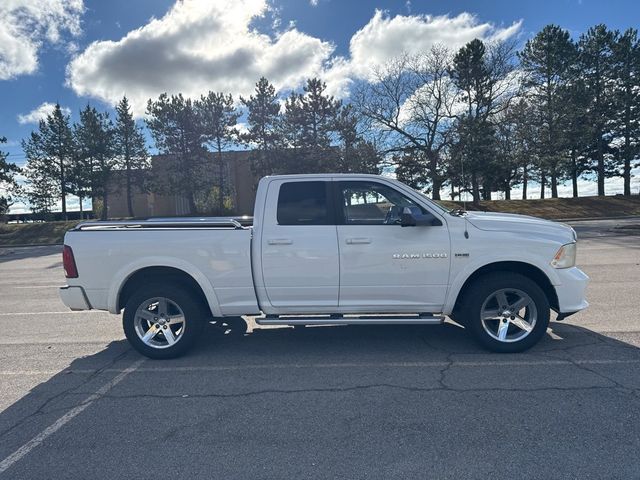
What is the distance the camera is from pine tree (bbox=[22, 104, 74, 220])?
40.5 meters

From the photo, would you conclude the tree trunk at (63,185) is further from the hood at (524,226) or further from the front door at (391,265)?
the hood at (524,226)

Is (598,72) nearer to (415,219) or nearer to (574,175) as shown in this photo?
(574,175)

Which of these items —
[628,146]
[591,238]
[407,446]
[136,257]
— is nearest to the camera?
[407,446]

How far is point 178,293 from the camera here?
4684 millimetres

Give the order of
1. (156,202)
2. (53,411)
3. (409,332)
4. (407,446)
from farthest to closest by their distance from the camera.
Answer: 1. (156,202)
2. (409,332)
3. (53,411)
4. (407,446)

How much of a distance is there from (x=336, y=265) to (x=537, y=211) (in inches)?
1516

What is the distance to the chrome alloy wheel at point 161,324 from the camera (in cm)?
477

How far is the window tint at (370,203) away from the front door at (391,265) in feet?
0.08

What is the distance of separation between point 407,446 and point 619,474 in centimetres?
126

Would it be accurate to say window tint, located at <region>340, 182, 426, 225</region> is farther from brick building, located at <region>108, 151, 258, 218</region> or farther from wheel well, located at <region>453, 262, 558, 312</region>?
brick building, located at <region>108, 151, 258, 218</region>

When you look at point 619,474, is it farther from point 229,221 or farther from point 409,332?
point 229,221

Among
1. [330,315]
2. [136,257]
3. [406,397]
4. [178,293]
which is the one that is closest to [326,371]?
[330,315]

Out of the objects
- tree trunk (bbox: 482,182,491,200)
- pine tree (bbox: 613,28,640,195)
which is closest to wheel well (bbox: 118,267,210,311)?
tree trunk (bbox: 482,182,491,200)

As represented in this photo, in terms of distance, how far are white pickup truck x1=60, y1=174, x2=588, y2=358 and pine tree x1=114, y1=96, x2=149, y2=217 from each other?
41.2 metres
